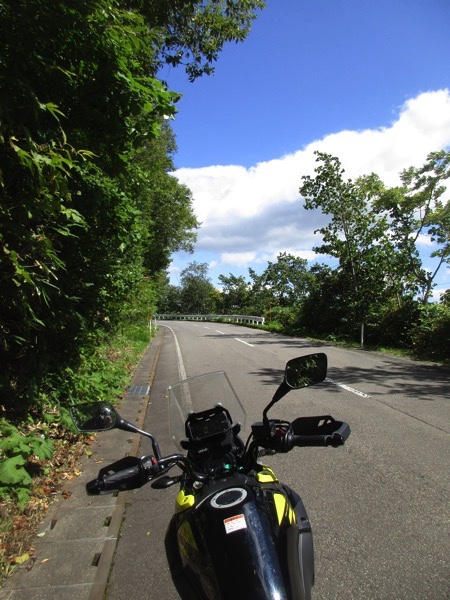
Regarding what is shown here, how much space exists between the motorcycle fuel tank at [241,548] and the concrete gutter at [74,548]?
59.4 inches

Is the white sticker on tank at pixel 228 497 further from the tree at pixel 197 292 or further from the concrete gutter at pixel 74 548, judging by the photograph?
the tree at pixel 197 292

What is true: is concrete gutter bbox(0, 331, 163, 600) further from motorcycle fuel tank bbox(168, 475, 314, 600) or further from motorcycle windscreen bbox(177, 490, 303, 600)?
motorcycle windscreen bbox(177, 490, 303, 600)

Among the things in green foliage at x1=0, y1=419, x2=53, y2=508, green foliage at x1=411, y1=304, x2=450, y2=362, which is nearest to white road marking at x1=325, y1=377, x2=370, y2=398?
green foliage at x1=0, y1=419, x2=53, y2=508

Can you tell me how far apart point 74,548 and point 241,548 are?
2441 millimetres

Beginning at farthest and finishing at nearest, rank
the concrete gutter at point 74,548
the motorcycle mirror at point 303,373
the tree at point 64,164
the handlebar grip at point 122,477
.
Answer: the tree at point 64,164 → the concrete gutter at point 74,548 → the motorcycle mirror at point 303,373 → the handlebar grip at point 122,477

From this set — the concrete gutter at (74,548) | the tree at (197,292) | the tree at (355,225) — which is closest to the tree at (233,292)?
the tree at (197,292)

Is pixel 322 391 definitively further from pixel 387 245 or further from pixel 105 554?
pixel 387 245

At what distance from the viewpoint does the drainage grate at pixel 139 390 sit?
354 inches

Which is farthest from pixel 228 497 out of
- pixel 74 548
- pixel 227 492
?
pixel 74 548

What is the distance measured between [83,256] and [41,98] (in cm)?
191

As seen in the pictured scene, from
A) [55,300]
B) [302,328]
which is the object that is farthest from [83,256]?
[302,328]

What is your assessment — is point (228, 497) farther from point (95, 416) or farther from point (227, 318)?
point (227, 318)

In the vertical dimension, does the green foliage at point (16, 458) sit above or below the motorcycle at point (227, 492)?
below

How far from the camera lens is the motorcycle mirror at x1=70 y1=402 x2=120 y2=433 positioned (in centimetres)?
199
